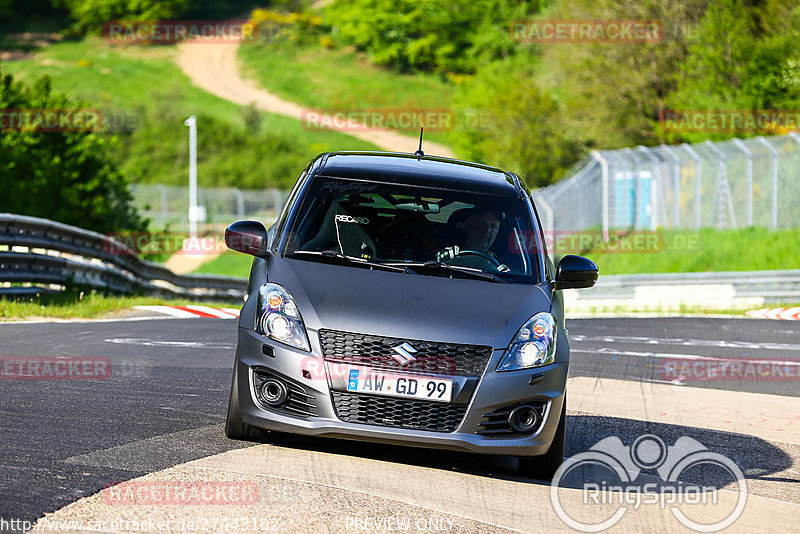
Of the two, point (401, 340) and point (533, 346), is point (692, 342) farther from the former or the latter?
point (401, 340)

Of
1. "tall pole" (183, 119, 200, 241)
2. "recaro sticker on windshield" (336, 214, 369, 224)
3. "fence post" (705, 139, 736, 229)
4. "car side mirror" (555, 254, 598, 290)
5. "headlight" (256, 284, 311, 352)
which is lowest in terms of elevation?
"tall pole" (183, 119, 200, 241)

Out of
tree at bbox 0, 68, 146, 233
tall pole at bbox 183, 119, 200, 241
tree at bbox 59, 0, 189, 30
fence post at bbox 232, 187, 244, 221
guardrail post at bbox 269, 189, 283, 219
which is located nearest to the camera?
tree at bbox 0, 68, 146, 233

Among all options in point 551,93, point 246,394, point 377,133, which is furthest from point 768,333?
point 377,133

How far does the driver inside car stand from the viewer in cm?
725

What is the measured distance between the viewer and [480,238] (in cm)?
743

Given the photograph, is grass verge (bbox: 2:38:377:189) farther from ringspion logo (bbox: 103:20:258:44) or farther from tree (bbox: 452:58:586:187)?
tree (bbox: 452:58:586:187)

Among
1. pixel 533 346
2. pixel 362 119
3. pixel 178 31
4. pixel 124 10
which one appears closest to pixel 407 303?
pixel 533 346

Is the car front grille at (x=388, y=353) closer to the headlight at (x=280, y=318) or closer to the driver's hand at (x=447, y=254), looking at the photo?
the headlight at (x=280, y=318)

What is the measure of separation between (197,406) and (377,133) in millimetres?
83358

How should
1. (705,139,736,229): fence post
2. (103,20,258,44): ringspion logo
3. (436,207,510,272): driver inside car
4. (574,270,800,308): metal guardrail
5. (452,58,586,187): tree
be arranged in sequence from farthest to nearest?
(103,20,258,44): ringspion logo
(452,58,586,187): tree
(705,139,736,229): fence post
(574,270,800,308): metal guardrail
(436,207,510,272): driver inside car

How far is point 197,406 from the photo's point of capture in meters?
8.19

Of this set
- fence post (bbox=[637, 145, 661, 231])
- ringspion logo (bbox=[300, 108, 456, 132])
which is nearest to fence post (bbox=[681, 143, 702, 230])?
fence post (bbox=[637, 145, 661, 231])

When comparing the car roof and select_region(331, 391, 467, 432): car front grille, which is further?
the car roof

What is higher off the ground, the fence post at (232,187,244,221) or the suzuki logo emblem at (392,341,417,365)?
the suzuki logo emblem at (392,341,417,365)
